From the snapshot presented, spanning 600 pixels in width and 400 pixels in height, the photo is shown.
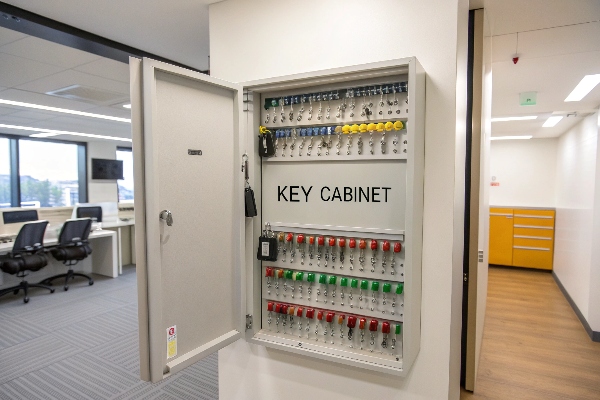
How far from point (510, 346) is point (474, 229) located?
192 cm

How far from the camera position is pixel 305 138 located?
6.38ft

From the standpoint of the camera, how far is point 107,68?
377 centimetres

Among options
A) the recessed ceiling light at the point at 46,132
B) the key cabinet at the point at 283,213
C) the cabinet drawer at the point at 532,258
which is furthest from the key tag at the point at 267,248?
the recessed ceiling light at the point at 46,132

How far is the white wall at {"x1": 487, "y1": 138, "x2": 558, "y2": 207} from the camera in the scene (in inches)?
290

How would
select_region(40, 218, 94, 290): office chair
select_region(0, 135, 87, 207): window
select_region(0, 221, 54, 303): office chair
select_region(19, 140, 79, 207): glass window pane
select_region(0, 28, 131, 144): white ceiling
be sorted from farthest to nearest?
select_region(19, 140, 79, 207): glass window pane
select_region(0, 135, 87, 207): window
select_region(40, 218, 94, 290): office chair
select_region(0, 221, 54, 303): office chair
select_region(0, 28, 131, 144): white ceiling

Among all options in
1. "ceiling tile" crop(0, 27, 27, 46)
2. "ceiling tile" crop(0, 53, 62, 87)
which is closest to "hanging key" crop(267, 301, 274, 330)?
"ceiling tile" crop(0, 27, 27, 46)

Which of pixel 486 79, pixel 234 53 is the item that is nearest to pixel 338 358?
pixel 234 53

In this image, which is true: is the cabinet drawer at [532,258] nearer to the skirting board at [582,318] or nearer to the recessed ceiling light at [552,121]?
the skirting board at [582,318]

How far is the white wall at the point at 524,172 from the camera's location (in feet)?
24.2

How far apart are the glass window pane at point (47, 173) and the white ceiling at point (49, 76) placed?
278cm

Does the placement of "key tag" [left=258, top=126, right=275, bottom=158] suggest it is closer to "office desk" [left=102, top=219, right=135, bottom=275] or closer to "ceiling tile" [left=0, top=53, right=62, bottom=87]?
"ceiling tile" [left=0, top=53, right=62, bottom=87]

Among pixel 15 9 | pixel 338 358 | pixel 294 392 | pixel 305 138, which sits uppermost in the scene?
pixel 15 9

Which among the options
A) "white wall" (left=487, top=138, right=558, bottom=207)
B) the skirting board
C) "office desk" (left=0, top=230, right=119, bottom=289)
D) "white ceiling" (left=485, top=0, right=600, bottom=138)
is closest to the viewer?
"white ceiling" (left=485, top=0, right=600, bottom=138)

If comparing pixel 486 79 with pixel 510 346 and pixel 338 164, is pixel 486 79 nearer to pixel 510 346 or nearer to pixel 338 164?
pixel 338 164
